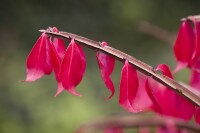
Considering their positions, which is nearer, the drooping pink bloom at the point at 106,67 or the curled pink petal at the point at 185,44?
the drooping pink bloom at the point at 106,67

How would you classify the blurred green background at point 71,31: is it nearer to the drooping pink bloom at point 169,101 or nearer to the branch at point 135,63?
the drooping pink bloom at point 169,101

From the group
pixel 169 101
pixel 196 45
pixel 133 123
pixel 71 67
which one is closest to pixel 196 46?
pixel 196 45

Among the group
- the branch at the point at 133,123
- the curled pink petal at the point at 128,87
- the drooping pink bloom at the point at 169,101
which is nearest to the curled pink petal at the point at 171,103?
the drooping pink bloom at the point at 169,101

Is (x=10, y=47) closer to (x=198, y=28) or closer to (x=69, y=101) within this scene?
(x=69, y=101)

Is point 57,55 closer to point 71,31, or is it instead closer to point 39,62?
point 39,62

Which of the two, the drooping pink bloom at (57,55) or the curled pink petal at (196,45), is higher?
the curled pink petal at (196,45)

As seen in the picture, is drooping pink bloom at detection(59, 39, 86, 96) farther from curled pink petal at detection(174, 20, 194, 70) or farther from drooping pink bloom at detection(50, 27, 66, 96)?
curled pink petal at detection(174, 20, 194, 70)
